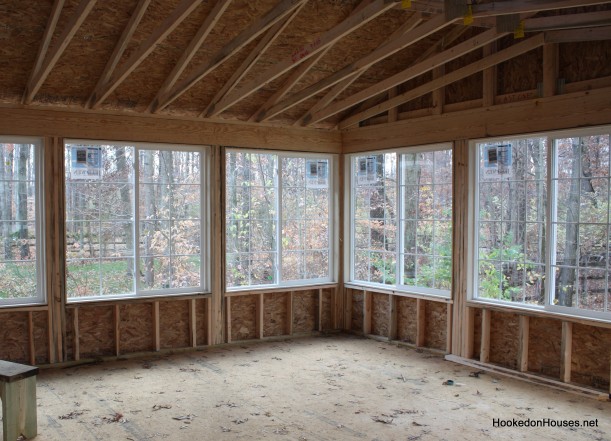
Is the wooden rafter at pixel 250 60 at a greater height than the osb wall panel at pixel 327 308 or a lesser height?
greater

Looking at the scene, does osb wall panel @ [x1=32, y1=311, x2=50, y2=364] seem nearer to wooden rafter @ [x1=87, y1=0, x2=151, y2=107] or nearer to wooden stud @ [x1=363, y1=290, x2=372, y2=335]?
wooden rafter @ [x1=87, y1=0, x2=151, y2=107]

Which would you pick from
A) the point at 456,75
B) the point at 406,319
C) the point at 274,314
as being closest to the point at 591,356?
the point at 406,319

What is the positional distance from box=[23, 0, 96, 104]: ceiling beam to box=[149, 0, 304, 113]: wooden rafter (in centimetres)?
116

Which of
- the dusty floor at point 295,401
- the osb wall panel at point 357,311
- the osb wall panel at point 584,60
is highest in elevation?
the osb wall panel at point 584,60

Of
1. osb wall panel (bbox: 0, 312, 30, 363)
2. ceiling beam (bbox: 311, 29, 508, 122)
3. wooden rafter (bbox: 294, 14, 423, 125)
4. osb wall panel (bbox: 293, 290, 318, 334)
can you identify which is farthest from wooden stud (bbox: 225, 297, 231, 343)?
ceiling beam (bbox: 311, 29, 508, 122)

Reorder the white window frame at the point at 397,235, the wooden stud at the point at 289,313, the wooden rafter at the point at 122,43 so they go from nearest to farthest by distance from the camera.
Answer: the wooden rafter at the point at 122,43, the white window frame at the point at 397,235, the wooden stud at the point at 289,313

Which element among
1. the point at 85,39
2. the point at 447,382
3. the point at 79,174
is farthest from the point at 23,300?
the point at 447,382

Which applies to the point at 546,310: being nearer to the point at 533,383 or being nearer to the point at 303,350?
the point at 533,383

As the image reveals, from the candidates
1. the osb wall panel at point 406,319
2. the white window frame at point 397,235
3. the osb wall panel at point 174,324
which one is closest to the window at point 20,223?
the osb wall panel at point 174,324

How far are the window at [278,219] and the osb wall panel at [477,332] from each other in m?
2.21

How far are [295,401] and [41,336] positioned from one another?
291cm

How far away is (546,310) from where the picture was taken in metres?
5.40

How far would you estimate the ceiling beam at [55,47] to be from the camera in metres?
4.35

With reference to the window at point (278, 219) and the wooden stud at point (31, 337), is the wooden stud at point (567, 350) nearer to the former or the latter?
the window at point (278, 219)
